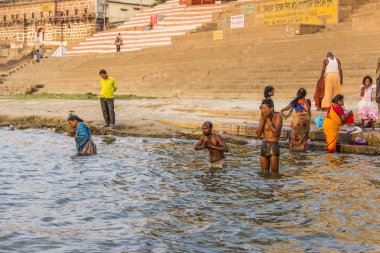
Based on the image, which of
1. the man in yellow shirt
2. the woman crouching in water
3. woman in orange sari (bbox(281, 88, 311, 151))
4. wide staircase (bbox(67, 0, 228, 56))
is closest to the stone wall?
wide staircase (bbox(67, 0, 228, 56))

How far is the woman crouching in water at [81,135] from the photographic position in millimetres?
10867

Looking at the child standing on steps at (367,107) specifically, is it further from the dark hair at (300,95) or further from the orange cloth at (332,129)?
the dark hair at (300,95)

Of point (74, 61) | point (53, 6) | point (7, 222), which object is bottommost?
point (7, 222)

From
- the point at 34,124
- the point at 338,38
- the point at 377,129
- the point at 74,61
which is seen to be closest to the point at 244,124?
the point at 377,129

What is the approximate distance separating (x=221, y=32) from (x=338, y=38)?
711cm

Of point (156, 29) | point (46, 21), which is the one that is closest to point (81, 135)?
point (156, 29)

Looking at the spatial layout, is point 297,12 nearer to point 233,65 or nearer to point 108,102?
point 233,65

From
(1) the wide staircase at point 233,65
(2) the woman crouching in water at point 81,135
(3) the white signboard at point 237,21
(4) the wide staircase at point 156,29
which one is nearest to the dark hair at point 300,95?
(2) the woman crouching in water at point 81,135

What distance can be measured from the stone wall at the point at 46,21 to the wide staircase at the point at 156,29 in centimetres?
764

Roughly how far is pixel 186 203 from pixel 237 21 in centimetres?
2301

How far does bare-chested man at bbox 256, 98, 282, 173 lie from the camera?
8695 mm

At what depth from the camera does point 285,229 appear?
6137 millimetres

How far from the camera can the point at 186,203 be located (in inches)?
289

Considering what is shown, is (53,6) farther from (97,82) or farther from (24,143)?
(24,143)
